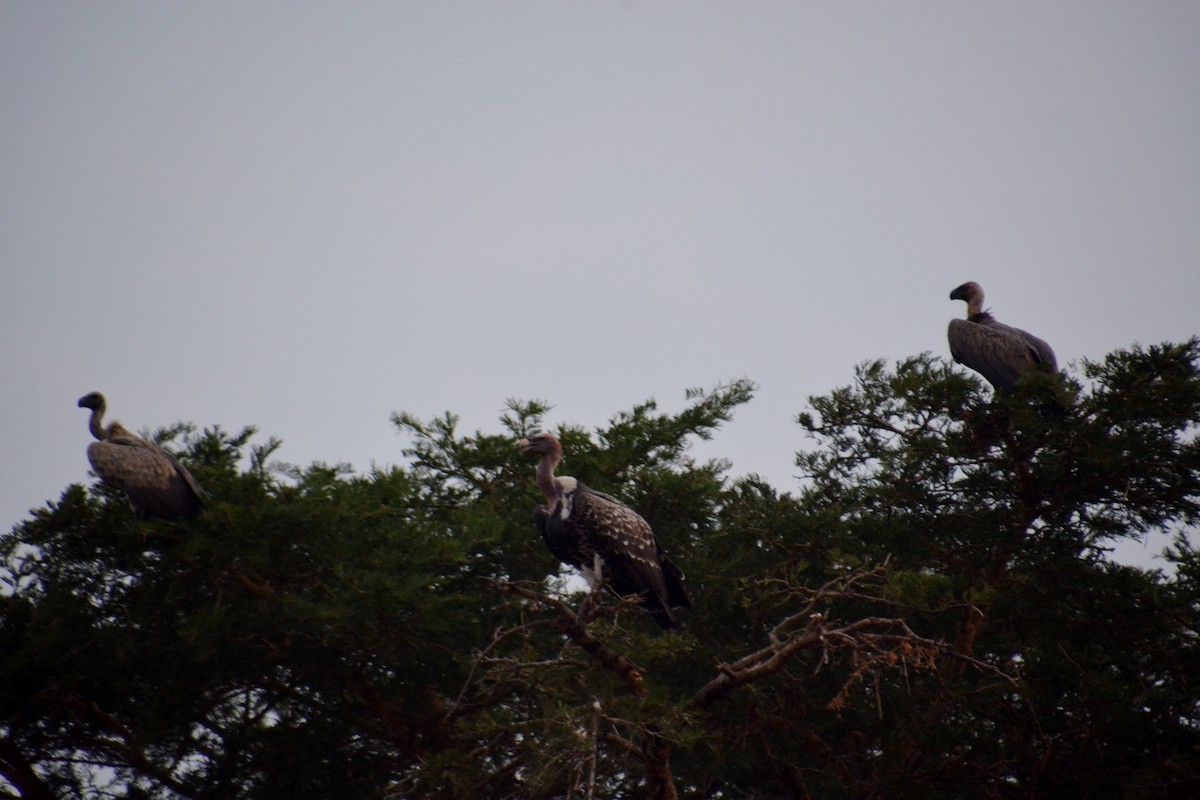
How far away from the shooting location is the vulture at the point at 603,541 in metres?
9.19

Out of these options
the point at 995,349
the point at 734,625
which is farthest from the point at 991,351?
the point at 734,625

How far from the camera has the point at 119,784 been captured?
945 cm

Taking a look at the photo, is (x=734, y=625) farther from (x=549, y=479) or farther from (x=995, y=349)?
(x=995, y=349)

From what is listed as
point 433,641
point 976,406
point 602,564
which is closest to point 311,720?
point 433,641

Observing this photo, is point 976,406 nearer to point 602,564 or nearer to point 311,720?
point 602,564

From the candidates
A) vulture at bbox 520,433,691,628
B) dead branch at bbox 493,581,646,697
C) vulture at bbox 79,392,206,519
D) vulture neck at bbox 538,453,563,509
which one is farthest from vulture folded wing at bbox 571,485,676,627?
vulture at bbox 79,392,206,519

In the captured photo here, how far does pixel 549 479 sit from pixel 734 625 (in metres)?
1.97

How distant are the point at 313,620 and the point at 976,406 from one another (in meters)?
4.92

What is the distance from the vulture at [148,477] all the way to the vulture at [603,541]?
8.87 feet

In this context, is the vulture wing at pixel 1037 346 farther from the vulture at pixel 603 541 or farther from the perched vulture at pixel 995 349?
the vulture at pixel 603 541

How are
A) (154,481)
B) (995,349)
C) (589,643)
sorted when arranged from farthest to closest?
(995,349), (154,481), (589,643)

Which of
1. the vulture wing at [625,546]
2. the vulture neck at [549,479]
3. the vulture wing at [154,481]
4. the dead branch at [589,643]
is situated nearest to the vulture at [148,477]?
the vulture wing at [154,481]

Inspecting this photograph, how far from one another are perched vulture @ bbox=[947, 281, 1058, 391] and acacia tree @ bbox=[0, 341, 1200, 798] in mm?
1965

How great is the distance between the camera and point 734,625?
10.1 meters
